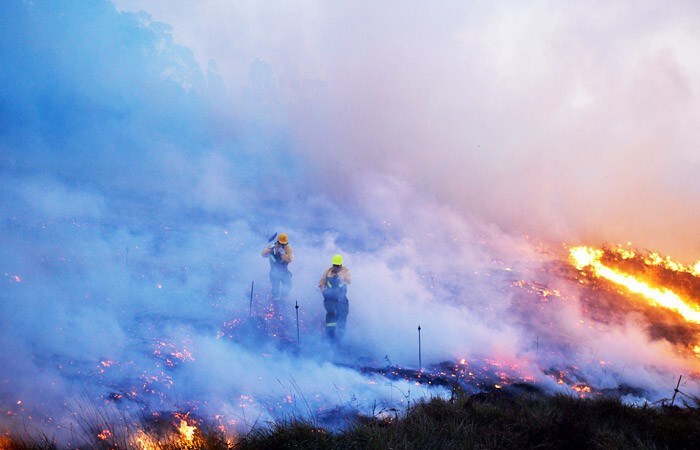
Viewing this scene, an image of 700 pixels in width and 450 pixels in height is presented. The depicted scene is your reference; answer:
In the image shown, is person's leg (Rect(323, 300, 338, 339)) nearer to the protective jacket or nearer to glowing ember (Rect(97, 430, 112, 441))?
the protective jacket

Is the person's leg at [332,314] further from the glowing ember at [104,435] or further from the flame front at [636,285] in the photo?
the flame front at [636,285]

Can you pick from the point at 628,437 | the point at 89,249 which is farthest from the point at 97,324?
the point at 628,437

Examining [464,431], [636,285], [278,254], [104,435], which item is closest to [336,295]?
[278,254]

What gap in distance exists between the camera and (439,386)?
18.9ft

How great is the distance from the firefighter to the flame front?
9.84m

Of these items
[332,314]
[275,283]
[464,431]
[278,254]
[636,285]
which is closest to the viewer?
[464,431]

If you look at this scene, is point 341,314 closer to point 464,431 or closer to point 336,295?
point 336,295

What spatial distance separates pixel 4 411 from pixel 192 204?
14.2 metres

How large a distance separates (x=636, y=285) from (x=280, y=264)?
1094 cm

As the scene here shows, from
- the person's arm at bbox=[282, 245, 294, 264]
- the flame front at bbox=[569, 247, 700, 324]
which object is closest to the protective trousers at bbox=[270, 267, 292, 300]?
the person's arm at bbox=[282, 245, 294, 264]

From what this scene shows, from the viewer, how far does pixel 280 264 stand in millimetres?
8617

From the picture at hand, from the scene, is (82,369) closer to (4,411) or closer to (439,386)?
(4,411)

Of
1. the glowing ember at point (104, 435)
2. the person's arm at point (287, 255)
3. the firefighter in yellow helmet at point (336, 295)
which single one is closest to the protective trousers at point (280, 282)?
the person's arm at point (287, 255)

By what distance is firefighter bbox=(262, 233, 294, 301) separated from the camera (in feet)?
28.1
